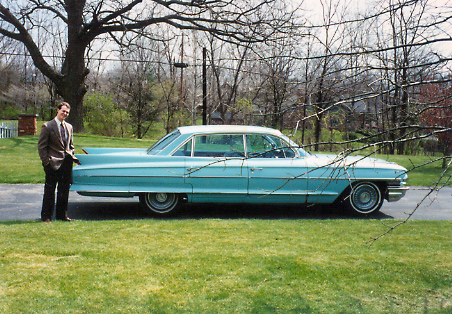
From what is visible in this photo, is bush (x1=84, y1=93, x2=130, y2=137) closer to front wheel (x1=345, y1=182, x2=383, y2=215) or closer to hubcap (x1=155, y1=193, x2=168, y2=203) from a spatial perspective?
hubcap (x1=155, y1=193, x2=168, y2=203)

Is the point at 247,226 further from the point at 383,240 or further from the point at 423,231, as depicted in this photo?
the point at 423,231

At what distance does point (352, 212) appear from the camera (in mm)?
7934

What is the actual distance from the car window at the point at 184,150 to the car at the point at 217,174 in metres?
0.02

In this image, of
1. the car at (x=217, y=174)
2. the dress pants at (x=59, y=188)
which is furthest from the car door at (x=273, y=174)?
the dress pants at (x=59, y=188)

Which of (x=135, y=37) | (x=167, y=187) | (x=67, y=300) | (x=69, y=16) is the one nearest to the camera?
(x=67, y=300)

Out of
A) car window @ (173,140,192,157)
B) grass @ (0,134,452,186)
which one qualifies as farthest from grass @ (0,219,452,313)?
grass @ (0,134,452,186)

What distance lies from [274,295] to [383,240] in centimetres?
255

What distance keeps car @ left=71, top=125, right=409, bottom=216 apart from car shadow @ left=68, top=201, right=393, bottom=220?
303 millimetres

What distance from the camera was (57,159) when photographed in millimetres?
A: 6656

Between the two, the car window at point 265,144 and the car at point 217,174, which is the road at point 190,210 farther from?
the car window at point 265,144

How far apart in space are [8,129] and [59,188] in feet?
76.4

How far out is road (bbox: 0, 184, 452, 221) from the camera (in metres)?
7.64

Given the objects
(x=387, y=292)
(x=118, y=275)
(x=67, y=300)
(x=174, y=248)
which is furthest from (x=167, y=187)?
(x=387, y=292)

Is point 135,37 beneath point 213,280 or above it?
above
